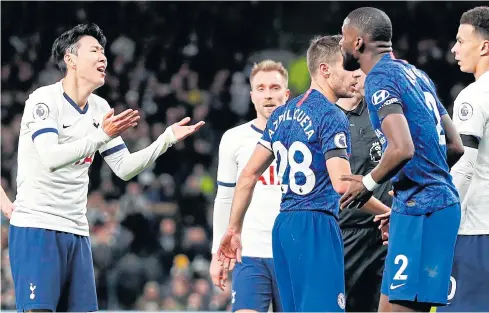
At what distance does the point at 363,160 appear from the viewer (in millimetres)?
6988

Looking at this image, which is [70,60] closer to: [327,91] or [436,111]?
[327,91]

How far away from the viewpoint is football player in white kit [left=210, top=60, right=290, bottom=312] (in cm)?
719

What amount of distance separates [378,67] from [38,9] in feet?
44.7

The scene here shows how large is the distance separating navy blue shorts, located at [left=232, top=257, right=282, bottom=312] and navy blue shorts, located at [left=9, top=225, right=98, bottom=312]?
131cm

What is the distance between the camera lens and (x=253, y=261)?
7270 mm

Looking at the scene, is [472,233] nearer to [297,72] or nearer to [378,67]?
[378,67]

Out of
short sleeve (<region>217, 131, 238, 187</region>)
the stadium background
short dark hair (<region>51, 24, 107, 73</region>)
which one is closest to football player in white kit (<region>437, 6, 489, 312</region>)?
short sleeve (<region>217, 131, 238, 187</region>)

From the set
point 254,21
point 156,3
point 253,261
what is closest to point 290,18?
point 254,21

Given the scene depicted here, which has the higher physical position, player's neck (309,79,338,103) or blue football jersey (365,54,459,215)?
player's neck (309,79,338,103)

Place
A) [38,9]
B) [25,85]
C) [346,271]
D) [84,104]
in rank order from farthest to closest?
[38,9], [25,85], [346,271], [84,104]

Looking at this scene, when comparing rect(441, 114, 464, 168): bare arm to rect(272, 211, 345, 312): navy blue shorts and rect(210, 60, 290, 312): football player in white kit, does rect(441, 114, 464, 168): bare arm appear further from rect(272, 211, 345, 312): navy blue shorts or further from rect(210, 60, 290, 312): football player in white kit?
rect(210, 60, 290, 312): football player in white kit

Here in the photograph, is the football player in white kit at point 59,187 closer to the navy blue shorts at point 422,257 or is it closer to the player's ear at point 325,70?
the player's ear at point 325,70

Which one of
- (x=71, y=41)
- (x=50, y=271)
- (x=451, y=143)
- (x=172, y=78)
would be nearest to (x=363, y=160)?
(x=451, y=143)

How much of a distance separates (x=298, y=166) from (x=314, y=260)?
56cm
